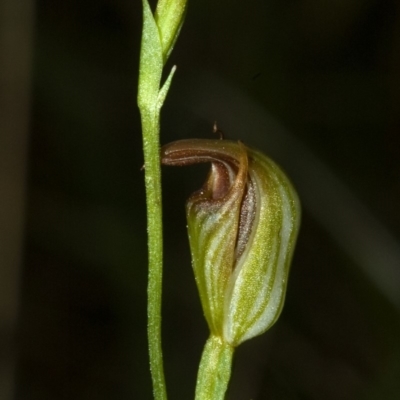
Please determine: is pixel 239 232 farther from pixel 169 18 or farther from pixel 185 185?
pixel 185 185

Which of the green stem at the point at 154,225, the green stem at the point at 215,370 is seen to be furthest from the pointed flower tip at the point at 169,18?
the green stem at the point at 215,370

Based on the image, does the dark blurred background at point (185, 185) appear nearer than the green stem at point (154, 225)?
No

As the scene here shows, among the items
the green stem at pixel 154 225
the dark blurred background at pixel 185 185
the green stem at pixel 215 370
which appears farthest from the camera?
the dark blurred background at pixel 185 185

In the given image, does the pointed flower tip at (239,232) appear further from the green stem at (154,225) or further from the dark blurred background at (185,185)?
the dark blurred background at (185,185)

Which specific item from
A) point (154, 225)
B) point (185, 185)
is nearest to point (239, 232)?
point (154, 225)

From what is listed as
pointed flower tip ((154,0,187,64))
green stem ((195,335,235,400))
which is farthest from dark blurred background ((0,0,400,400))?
pointed flower tip ((154,0,187,64))

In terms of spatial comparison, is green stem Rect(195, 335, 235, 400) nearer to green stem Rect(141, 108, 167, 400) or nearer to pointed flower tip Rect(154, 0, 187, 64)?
green stem Rect(141, 108, 167, 400)

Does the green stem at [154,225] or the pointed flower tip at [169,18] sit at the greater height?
the pointed flower tip at [169,18]

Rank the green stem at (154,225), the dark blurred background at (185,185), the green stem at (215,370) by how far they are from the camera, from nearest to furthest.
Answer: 1. the green stem at (154,225)
2. the green stem at (215,370)
3. the dark blurred background at (185,185)
